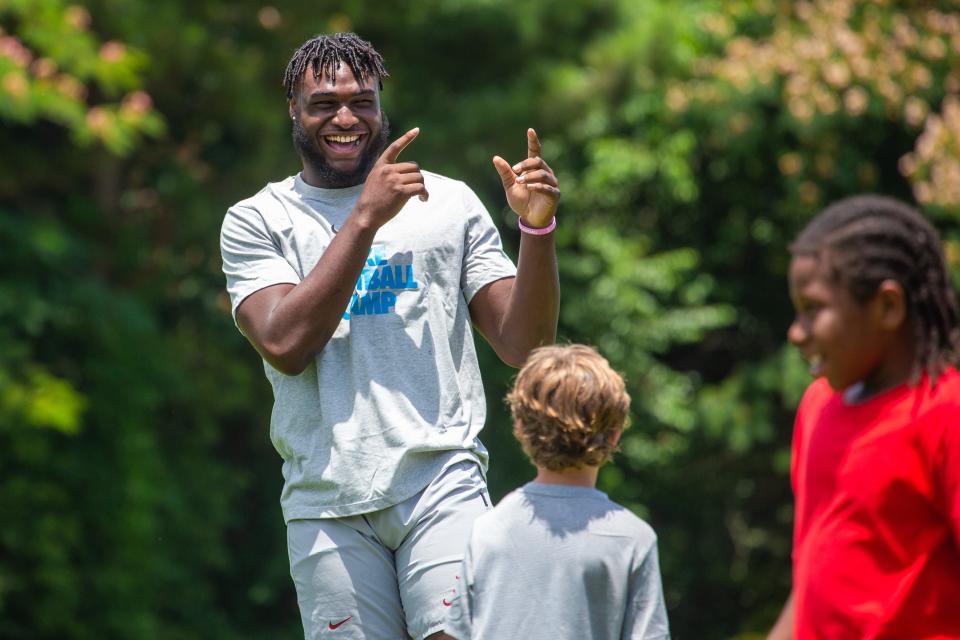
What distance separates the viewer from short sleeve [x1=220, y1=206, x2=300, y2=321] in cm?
336

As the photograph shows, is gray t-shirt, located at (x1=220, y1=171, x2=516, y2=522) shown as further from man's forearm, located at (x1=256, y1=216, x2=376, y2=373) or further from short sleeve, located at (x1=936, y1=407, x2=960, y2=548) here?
short sleeve, located at (x1=936, y1=407, x2=960, y2=548)

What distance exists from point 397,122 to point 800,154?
320cm

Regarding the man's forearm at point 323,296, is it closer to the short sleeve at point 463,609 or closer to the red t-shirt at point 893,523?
the short sleeve at point 463,609

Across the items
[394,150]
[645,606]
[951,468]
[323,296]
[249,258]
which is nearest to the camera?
[951,468]

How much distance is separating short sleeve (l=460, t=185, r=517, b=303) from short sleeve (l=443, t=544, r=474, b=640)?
29.0 inches

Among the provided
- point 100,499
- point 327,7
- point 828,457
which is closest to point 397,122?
point 327,7

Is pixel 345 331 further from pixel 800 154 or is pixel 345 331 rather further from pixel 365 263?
pixel 800 154

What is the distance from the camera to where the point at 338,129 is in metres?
3.45

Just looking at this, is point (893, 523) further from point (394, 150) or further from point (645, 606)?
point (394, 150)

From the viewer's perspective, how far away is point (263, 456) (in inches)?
493

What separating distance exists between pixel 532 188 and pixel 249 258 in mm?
657

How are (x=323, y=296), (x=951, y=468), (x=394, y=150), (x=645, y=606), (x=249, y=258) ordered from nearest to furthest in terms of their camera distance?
(x=951, y=468) → (x=645, y=606) → (x=323, y=296) → (x=394, y=150) → (x=249, y=258)

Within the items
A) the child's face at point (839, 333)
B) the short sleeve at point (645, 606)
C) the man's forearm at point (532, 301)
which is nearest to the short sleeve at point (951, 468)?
the child's face at point (839, 333)

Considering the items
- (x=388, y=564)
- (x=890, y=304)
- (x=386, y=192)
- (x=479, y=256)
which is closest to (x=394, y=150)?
(x=386, y=192)
